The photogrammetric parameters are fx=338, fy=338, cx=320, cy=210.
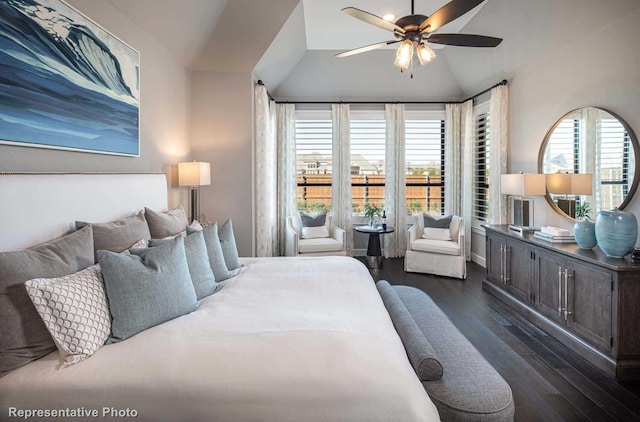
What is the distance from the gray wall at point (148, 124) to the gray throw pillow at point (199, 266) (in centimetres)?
80

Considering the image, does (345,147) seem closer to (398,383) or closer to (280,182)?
(280,182)

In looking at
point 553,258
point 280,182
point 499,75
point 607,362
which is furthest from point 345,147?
point 607,362

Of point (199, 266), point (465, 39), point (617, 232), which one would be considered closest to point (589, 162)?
point (617, 232)

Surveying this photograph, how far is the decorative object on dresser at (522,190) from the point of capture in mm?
3646

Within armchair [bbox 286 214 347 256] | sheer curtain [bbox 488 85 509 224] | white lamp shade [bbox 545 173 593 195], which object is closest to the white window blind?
sheer curtain [bbox 488 85 509 224]

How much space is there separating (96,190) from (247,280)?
123cm

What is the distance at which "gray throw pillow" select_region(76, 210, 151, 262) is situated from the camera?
2.02 meters

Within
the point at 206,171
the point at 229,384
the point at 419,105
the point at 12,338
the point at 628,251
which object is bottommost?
the point at 229,384

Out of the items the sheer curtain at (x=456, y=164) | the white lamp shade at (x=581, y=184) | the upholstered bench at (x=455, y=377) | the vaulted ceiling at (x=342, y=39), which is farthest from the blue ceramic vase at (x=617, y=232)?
the sheer curtain at (x=456, y=164)

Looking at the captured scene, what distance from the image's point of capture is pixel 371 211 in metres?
5.64

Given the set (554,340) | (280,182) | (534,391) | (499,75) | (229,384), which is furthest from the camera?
(280,182)

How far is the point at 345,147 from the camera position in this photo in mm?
5902

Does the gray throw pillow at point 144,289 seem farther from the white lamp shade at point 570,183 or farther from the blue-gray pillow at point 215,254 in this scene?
the white lamp shade at point 570,183

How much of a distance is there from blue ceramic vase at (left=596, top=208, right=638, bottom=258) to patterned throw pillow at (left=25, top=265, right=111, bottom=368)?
3.29m
